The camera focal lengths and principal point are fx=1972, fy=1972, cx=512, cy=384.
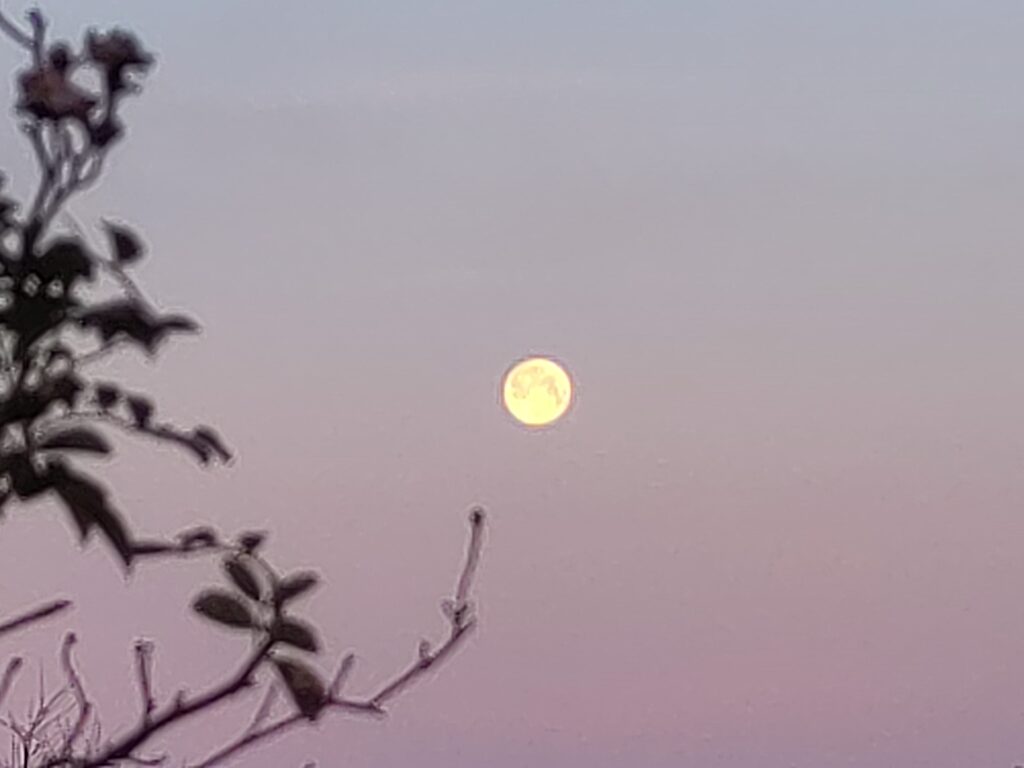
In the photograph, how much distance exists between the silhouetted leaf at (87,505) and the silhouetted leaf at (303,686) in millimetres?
420

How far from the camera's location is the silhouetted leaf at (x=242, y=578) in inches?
95.7

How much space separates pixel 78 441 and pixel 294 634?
1.75ft

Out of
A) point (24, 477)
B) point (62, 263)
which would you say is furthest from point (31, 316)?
point (24, 477)

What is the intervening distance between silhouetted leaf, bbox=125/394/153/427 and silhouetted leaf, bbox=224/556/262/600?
473 millimetres

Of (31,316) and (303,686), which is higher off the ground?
(31,316)

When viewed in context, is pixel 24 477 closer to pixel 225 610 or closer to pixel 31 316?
pixel 31 316

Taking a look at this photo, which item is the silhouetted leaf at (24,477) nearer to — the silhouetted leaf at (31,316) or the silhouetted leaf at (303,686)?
the silhouetted leaf at (31,316)

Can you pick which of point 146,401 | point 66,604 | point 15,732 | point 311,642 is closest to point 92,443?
point 146,401

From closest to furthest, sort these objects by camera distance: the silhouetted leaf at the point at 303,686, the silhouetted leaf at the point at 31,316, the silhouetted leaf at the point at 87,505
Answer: the silhouetted leaf at the point at 31,316 < the silhouetted leaf at the point at 87,505 < the silhouetted leaf at the point at 303,686

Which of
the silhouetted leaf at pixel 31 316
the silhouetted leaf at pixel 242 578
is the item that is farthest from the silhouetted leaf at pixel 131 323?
the silhouetted leaf at pixel 242 578

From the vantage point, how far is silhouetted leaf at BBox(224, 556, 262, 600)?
2430mm

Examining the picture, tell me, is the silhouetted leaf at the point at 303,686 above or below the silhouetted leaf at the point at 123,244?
below

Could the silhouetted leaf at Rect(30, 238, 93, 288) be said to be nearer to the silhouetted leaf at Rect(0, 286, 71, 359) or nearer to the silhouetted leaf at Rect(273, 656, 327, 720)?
the silhouetted leaf at Rect(0, 286, 71, 359)

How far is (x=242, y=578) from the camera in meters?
2.44
